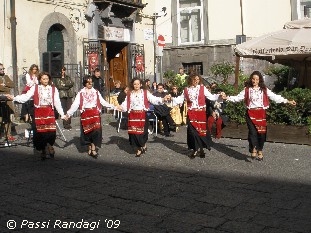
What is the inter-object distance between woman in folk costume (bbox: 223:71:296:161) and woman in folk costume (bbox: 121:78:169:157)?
1.70 metres

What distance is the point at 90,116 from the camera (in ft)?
32.2

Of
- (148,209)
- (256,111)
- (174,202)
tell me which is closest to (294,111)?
(256,111)

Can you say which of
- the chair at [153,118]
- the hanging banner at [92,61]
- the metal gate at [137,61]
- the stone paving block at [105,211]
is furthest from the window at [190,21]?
the stone paving block at [105,211]

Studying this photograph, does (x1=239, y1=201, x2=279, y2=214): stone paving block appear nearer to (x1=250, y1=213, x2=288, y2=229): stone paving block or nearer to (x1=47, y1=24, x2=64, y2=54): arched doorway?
(x1=250, y1=213, x2=288, y2=229): stone paving block

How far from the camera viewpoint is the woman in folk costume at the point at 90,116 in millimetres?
9797

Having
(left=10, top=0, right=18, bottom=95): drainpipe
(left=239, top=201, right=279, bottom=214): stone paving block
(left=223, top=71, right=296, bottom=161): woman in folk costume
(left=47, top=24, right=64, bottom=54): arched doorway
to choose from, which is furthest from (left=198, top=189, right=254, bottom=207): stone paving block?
(left=47, top=24, right=64, bottom=54): arched doorway

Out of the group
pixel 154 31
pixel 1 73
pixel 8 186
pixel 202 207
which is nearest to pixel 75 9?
pixel 154 31

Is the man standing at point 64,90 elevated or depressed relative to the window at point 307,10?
depressed

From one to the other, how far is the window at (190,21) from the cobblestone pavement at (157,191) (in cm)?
1324

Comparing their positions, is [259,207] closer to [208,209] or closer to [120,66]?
[208,209]

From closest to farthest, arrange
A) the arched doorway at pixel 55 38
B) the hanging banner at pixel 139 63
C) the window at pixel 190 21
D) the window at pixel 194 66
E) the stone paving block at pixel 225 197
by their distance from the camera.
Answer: the stone paving block at pixel 225 197
the arched doorway at pixel 55 38
the hanging banner at pixel 139 63
the window at pixel 194 66
the window at pixel 190 21

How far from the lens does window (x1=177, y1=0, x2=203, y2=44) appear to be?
76.3ft

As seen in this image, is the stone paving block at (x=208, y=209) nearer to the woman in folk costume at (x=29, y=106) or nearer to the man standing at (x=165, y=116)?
the woman in folk costume at (x=29, y=106)

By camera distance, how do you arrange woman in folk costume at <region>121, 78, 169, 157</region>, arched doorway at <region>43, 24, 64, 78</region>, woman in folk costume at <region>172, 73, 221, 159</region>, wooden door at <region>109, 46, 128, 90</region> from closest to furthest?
1. woman in folk costume at <region>172, 73, 221, 159</region>
2. woman in folk costume at <region>121, 78, 169, 157</region>
3. arched doorway at <region>43, 24, 64, 78</region>
4. wooden door at <region>109, 46, 128, 90</region>
